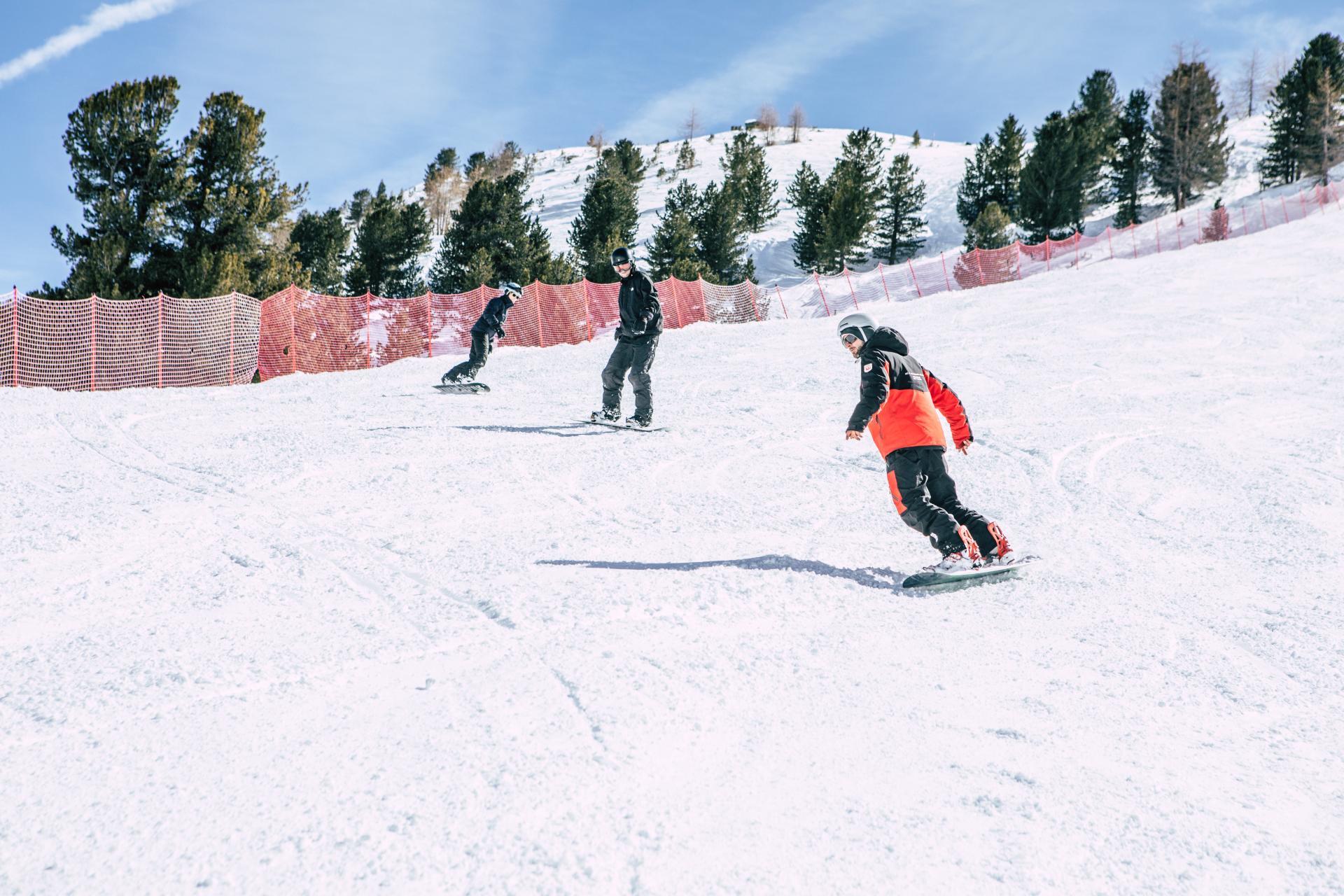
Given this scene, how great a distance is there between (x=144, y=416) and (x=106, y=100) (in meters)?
18.3

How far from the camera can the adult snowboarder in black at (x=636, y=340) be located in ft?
A: 27.6

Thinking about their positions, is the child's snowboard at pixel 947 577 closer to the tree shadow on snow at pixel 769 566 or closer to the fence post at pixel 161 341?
the tree shadow on snow at pixel 769 566

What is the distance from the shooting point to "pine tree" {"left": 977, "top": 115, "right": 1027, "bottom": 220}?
169 feet

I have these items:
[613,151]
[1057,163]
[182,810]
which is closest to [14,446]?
[182,810]

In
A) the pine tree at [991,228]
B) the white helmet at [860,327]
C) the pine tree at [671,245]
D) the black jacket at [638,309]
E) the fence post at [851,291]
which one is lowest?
the white helmet at [860,327]

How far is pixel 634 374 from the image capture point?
858 cm

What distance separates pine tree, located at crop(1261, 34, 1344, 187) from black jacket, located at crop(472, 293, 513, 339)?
58.1 metres

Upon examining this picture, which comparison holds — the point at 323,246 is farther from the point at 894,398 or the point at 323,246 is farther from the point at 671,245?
the point at 894,398

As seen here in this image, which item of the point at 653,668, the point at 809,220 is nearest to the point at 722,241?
the point at 809,220

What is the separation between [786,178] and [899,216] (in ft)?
109

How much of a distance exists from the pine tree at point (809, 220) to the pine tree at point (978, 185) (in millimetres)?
9570

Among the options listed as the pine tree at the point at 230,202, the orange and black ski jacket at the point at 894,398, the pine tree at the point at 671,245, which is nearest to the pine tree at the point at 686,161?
the pine tree at the point at 671,245

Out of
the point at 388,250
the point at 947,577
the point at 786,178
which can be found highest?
the point at 786,178

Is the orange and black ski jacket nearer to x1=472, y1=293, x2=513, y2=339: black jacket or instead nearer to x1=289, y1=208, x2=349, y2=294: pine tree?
x1=472, y1=293, x2=513, y2=339: black jacket
